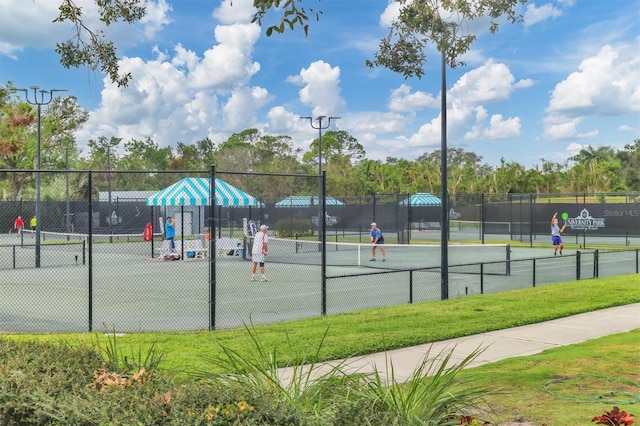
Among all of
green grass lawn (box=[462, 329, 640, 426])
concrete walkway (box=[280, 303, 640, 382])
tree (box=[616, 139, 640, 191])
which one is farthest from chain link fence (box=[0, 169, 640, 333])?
tree (box=[616, 139, 640, 191])

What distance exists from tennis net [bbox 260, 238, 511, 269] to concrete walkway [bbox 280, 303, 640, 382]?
11.4 m

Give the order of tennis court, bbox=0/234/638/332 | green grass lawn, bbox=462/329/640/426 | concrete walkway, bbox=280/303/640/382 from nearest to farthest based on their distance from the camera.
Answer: green grass lawn, bbox=462/329/640/426
concrete walkway, bbox=280/303/640/382
tennis court, bbox=0/234/638/332

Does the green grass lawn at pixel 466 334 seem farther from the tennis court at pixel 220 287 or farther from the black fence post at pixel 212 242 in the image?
the tennis court at pixel 220 287

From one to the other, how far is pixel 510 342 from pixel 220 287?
10143 millimetres

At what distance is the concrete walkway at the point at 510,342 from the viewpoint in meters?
8.70

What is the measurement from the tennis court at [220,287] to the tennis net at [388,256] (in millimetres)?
93

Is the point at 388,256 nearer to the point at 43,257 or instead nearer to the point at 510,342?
the point at 43,257

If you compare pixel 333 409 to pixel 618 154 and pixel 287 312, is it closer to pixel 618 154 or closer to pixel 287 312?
pixel 287 312

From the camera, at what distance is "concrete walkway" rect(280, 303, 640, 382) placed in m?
8.70

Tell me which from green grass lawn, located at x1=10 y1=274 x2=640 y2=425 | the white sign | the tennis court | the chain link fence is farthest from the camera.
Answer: the white sign

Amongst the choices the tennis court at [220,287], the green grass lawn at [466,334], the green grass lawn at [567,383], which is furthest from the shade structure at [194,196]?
the green grass lawn at [567,383]

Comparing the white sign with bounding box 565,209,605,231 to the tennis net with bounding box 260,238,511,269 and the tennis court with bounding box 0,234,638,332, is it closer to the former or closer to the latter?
the tennis net with bounding box 260,238,511,269

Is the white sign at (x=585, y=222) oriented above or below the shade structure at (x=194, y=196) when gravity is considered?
below

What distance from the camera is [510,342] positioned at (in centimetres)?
1043
